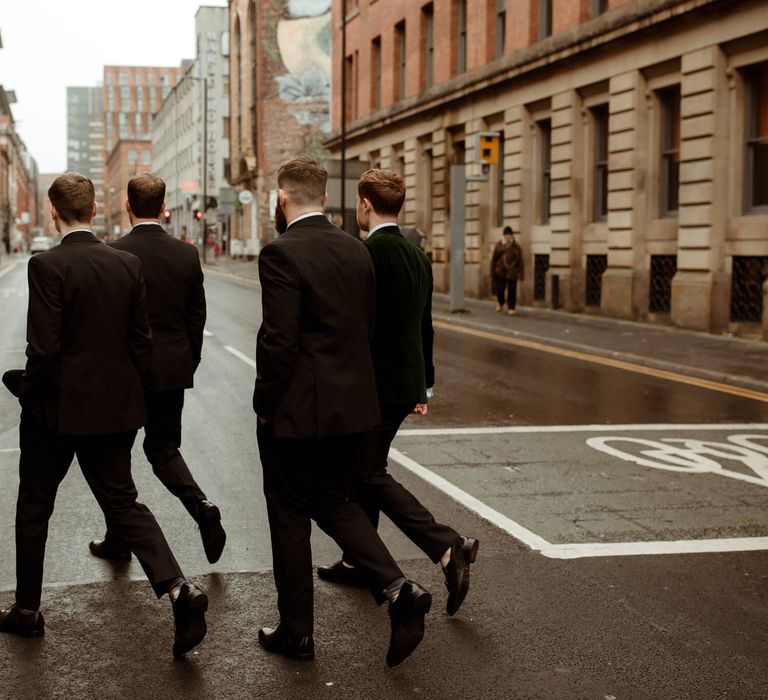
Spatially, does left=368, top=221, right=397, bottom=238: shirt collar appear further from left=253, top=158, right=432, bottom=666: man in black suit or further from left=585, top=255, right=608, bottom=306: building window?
left=585, top=255, right=608, bottom=306: building window

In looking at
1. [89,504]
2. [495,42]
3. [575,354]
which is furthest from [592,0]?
[89,504]

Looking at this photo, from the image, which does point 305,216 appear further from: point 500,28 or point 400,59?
point 400,59

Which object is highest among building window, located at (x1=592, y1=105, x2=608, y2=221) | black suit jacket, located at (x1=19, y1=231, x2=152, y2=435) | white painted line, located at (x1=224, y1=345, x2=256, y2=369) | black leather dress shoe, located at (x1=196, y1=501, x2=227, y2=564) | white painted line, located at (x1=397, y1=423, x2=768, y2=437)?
building window, located at (x1=592, y1=105, x2=608, y2=221)

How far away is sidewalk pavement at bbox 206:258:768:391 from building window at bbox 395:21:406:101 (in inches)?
575

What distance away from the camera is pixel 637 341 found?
18.6m

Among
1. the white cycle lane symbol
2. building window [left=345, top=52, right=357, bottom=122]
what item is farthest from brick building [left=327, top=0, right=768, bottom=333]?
the white cycle lane symbol

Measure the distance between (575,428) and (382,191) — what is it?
563 cm

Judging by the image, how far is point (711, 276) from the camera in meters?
20.3

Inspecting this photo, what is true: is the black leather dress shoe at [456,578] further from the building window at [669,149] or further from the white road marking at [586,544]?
the building window at [669,149]

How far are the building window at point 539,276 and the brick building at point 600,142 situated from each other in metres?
0.06

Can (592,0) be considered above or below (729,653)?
above

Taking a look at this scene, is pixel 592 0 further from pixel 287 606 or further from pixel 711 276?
pixel 287 606

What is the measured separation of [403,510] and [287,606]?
0.87 metres

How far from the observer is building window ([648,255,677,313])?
22.5 meters
